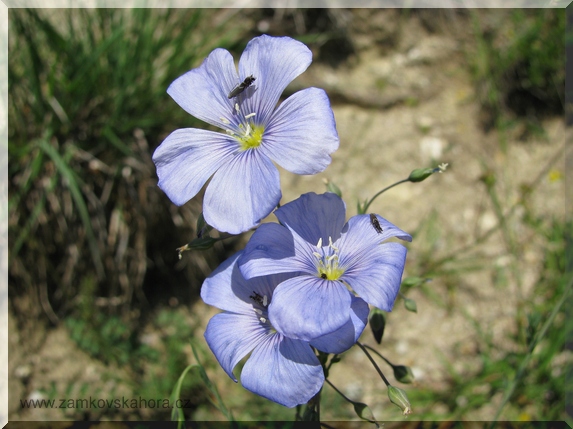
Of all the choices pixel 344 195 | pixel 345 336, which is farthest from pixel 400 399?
pixel 344 195

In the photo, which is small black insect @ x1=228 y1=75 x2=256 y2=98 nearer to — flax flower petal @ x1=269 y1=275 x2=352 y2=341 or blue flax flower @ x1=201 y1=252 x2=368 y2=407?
blue flax flower @ x1=201 y1=252 x2=368 y2=407

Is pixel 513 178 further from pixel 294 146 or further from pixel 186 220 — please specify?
pixel 294 146

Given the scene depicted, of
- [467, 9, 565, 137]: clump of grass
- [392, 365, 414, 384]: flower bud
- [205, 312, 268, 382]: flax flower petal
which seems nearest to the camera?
[205, 312, 268, 382]: flax flower petal

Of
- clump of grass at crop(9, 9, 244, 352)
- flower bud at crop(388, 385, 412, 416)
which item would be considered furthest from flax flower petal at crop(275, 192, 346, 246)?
clump of grass at crop(9, 9, 244, 352)

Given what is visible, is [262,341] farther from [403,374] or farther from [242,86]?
[242,86]

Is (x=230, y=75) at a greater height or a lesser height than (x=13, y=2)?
greater

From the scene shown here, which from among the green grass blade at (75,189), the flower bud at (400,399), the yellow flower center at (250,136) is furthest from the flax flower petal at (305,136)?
the green grass blade at (75,189)

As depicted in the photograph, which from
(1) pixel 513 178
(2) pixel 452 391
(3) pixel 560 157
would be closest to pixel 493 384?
(2) pixel 452 391
